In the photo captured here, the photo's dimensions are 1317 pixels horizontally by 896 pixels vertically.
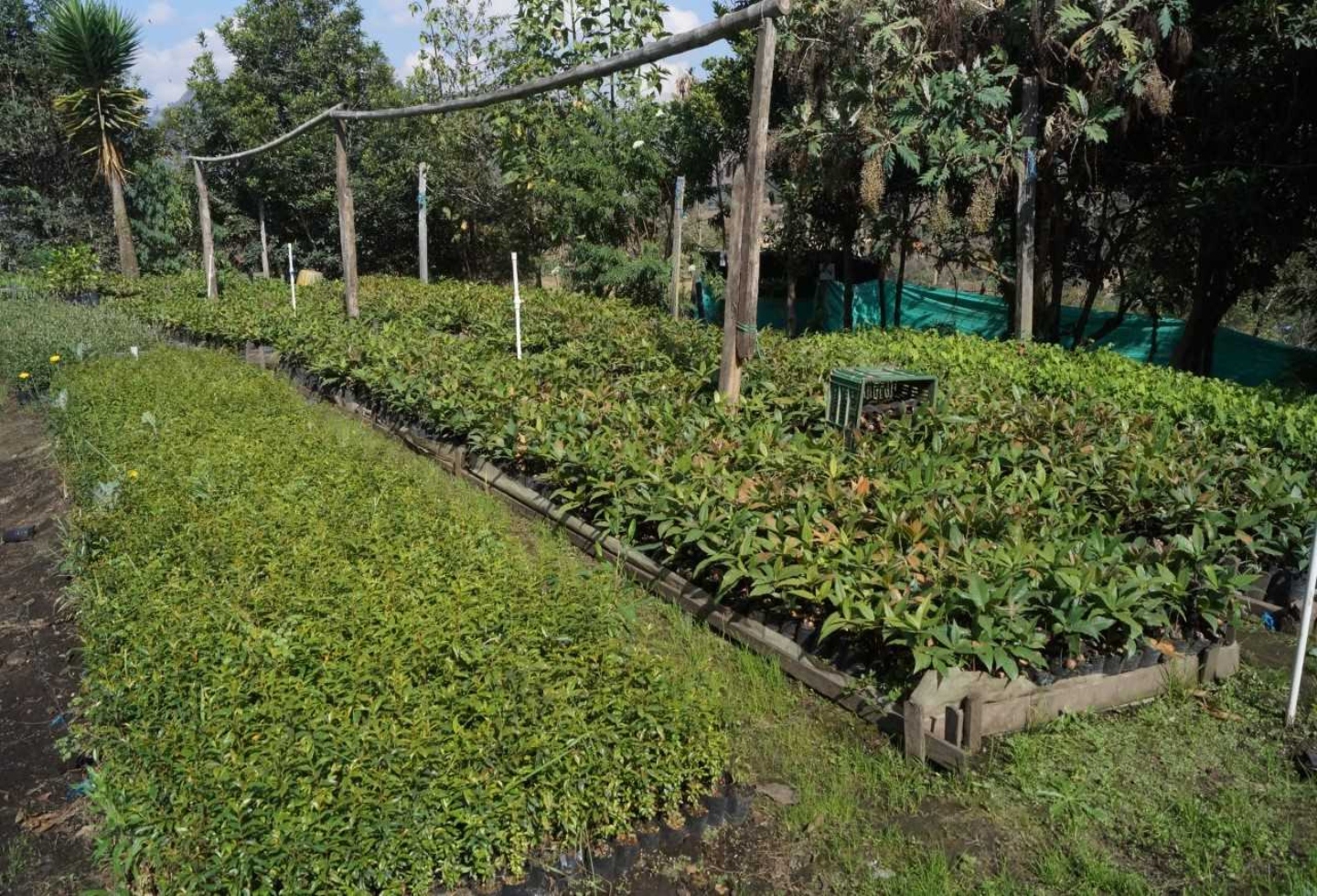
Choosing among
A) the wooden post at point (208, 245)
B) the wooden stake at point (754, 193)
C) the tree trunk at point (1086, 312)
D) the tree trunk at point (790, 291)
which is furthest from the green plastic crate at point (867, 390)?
the wooden post at point (208, 245)

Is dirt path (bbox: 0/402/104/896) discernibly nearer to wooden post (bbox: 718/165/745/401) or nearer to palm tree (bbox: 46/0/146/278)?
wooden post (bbox: 718/165/745/401)

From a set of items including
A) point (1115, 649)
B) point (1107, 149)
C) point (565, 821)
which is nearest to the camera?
point (565, 821)

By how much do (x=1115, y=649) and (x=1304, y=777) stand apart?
2.62 feet

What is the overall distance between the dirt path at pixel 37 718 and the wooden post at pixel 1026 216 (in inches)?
374

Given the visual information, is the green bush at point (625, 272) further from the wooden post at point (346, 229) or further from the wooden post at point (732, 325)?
the wooden post at point (732, 325)

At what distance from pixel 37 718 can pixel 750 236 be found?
5.19 meters

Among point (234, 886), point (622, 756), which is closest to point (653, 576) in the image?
point (622, 756)

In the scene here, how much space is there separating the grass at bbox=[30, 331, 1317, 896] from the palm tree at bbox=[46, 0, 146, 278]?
2013cm

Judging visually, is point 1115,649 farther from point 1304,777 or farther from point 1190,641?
point 1304,777

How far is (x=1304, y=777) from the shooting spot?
3.63 metres

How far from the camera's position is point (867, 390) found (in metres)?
6.64

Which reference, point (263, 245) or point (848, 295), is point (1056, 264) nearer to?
point (848, 295)

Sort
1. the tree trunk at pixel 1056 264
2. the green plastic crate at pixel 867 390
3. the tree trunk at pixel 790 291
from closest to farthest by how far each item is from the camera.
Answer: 1. the green plastic crate at pixel 867 390
2. the tree trunk at pixel 1056 264
3. the tree trunk at pixel 790 291

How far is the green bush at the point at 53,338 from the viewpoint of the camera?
10.2 metres
